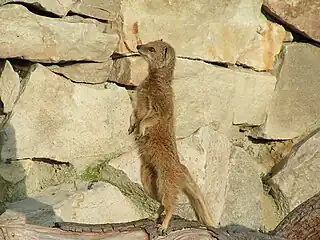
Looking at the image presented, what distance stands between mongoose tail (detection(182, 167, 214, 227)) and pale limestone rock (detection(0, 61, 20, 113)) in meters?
0.54

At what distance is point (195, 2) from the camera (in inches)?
102

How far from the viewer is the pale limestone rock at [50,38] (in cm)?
225

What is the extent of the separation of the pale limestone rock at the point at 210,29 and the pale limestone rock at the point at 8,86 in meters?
0.36

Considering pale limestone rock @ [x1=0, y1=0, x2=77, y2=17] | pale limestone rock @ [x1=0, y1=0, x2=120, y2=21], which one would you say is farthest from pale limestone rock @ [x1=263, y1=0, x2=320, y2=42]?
pale limestone rock @ [x1=0, y1=0, x2=77, y2=17]

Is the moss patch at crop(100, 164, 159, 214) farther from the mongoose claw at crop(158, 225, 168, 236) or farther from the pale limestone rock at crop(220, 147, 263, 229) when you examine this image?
the mongoose claw at crop(158, 225, 168, 236)

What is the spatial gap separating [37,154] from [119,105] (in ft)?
1.04

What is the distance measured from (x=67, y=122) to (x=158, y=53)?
35 cm

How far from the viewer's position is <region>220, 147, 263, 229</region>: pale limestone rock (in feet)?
9.08

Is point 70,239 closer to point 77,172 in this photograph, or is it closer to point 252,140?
point 77,172

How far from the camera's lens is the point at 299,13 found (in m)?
2.73

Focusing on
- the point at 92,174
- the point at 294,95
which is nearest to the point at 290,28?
the point at 294,95

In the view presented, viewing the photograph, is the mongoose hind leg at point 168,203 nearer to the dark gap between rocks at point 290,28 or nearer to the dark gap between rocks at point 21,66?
the dark gap between rocks at point 21,66

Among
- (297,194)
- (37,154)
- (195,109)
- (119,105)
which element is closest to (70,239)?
(37,154)

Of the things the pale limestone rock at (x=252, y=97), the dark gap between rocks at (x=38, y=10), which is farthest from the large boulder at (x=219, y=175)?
the dark gap between rocks at (x=38, y=10)
